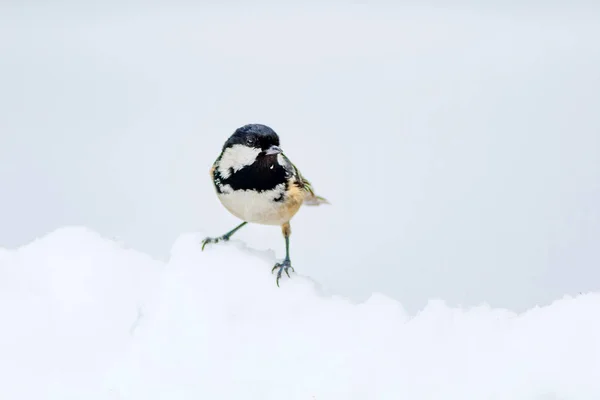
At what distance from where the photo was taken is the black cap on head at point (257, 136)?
3.21 m

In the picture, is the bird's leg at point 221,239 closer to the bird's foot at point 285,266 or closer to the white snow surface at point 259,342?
the white snow surface at point 259,342

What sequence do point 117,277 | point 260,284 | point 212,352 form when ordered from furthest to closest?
1. point 117,277
2. point 260,284
3. point 212,352

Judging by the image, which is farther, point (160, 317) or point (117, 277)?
point (117, 277)

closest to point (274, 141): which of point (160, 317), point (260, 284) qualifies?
point (260, 284)

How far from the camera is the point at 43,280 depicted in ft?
12.0

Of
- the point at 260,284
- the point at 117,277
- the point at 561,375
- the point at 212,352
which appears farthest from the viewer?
the point at 117,277

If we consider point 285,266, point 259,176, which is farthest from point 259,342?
point 259,176

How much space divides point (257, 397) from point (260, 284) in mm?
525

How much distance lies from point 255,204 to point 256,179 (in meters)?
0.10

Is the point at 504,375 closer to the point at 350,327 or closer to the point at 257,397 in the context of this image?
the point at 350,327

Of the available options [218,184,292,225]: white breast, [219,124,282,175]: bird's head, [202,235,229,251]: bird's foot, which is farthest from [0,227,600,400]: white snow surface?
[219,124,282,175]: bird's head

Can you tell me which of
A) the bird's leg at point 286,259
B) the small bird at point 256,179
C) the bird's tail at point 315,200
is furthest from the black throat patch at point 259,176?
the bird's tail at point 315,200

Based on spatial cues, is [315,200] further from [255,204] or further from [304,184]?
[255,204]

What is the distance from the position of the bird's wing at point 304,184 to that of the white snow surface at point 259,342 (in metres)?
0.34
